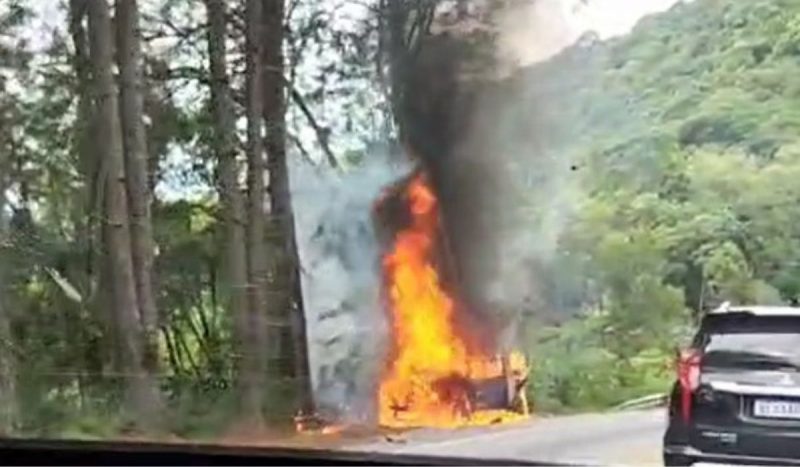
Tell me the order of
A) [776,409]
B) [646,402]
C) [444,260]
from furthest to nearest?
[444,260] < [646,402] < [776,409]

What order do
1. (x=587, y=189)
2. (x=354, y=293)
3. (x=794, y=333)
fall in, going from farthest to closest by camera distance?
(x=354, y=293), (x=587, y=189), (x=794, y=333)

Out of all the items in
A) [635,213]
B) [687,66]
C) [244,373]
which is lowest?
[244,373]

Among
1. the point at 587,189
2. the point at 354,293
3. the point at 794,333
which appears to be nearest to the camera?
the point at 794,333

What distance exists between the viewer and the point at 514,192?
8.75ft

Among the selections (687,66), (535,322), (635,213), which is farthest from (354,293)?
(687,66)

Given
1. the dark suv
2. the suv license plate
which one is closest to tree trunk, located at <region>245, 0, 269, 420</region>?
the dark suv

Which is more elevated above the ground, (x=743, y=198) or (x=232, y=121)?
(x=232, y=121)

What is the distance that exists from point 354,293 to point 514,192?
1.24ft

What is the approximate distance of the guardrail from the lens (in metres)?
2.50

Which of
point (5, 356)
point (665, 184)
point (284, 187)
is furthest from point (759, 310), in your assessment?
point (5, 356)

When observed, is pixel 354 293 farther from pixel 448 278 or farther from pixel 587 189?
pixel 587 189

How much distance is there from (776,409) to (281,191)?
103 cm

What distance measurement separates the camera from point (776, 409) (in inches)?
94.6

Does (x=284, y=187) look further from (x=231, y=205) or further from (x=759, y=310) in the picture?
(x=759, y=310)
